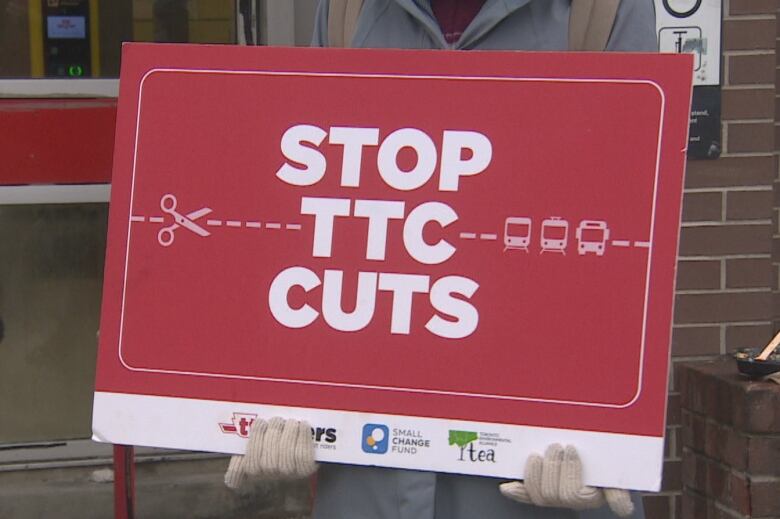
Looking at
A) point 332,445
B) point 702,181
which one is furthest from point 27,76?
point 332,445

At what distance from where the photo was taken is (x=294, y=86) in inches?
83.7

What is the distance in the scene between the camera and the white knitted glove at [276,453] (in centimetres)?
199

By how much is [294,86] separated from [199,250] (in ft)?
1.15

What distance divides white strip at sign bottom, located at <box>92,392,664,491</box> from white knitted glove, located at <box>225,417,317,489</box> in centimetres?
3

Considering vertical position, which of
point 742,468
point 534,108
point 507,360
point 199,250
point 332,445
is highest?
point 534,108

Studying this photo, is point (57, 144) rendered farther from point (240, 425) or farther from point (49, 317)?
point (240, 425)

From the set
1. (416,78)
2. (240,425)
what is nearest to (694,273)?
(416,78)

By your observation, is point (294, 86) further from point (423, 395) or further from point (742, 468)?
point (742, 468)

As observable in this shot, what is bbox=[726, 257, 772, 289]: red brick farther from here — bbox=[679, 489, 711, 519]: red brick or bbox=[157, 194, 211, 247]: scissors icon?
bbox=[157, 194, 211, 247]: scissors icon

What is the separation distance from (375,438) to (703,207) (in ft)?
6.62

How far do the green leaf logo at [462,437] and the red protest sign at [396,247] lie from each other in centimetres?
1

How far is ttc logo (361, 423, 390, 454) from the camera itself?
2.02 m

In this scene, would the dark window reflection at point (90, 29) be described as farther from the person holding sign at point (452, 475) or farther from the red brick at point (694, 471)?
the person holding sign at point (452, 475)

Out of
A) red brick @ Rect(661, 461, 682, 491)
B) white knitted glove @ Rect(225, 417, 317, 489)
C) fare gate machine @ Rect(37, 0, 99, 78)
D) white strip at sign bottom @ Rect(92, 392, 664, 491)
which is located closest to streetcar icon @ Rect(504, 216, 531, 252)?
white strip at sign bottom @ Rect(92, 392, 664, 491)
